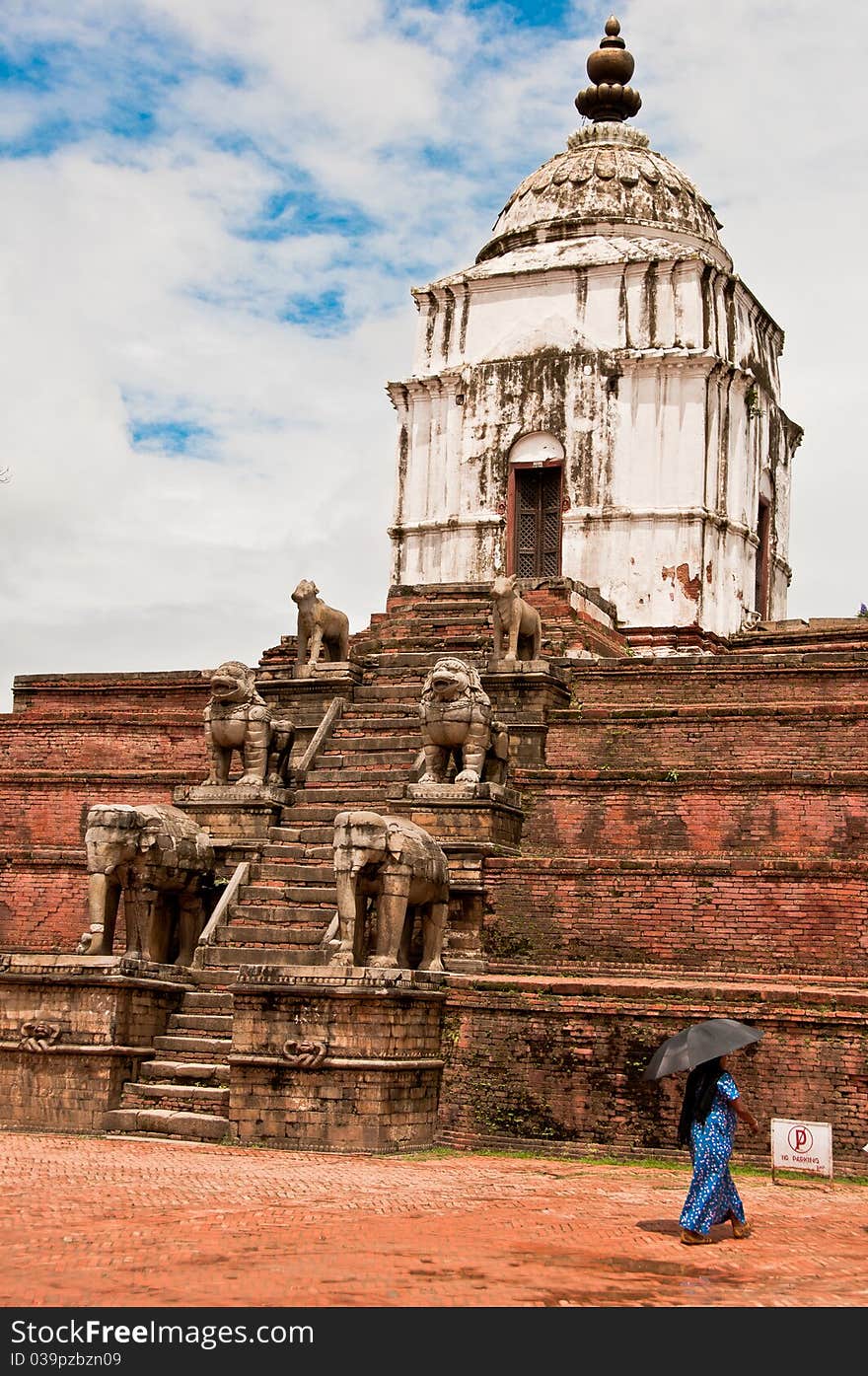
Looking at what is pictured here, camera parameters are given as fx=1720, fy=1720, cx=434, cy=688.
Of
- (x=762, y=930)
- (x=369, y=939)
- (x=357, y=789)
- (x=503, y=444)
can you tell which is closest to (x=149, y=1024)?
(x=369, y=939)

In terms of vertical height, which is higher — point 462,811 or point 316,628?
point 316,628

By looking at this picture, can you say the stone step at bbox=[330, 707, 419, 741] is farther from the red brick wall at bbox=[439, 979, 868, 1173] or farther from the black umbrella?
the black umbrella

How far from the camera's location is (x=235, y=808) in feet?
61.5

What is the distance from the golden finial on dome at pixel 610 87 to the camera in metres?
33.6

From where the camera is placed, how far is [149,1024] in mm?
15594

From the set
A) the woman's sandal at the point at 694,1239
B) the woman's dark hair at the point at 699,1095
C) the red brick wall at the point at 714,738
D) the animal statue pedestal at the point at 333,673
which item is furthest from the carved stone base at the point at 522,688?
the woman's sandal at the point at 694,1239

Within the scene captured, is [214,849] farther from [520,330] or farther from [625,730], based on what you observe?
[520,330]

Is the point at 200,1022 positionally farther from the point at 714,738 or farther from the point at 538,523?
the point at 538,523

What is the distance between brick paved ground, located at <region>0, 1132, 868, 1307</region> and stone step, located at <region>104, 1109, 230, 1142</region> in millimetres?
276

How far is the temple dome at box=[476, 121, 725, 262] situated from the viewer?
101 ft

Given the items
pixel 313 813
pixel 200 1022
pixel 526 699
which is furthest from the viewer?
pixel 526 699

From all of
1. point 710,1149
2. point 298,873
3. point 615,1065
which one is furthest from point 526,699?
point 710,1149

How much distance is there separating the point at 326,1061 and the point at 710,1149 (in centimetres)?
422

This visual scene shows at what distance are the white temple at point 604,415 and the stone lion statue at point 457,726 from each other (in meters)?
9.98
